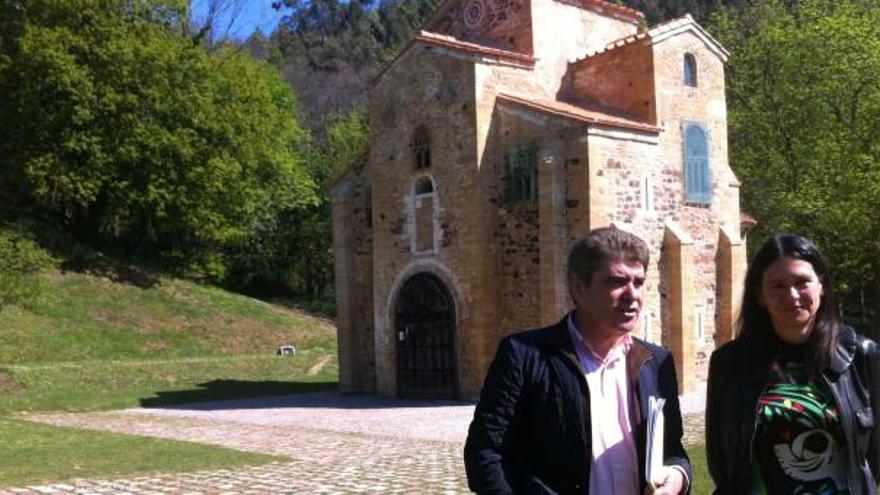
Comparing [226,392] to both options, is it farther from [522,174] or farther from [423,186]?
[522,174]

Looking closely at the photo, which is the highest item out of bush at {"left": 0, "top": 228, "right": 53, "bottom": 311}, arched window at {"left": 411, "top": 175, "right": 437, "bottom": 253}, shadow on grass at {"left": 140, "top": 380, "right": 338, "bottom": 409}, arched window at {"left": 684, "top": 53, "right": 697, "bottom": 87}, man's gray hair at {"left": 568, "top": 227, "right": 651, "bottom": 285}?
arched window at {"left": 684, "top": 53, "right": 697, "bottom": 87}

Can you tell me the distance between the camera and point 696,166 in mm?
19328

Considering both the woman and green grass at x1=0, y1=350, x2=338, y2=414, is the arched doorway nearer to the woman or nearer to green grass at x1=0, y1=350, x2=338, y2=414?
green grass at x1=0, y1=350, x2=338, y2=414

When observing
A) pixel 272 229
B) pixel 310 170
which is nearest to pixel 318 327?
pixel 272 229

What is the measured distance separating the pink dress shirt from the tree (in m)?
22.2

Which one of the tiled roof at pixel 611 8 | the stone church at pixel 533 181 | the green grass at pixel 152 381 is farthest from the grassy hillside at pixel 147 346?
the tiled roof at pixel 611 8

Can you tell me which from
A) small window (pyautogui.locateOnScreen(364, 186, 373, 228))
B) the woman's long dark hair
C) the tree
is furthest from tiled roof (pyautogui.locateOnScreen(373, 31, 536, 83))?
the woman's long dark hair

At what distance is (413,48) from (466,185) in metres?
3.64

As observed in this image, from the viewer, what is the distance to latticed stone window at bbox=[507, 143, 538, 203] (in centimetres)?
1778

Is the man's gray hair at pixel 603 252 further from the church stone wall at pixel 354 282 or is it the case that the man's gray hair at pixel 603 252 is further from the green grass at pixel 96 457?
the church stone wall at pixel 354 282

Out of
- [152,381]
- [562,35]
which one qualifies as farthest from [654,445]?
[152,381]

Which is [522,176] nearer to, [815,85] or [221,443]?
[221,443]

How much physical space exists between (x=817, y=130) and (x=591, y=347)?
90.7ft

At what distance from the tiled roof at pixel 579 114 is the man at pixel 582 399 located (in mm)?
14042
